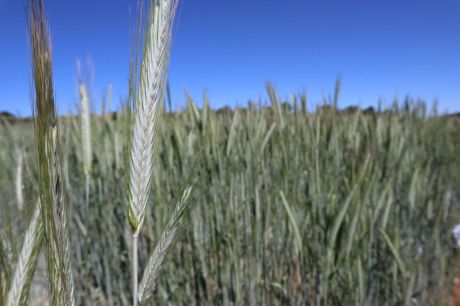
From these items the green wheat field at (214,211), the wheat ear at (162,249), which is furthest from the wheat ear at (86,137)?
the wheat ear at (162,249)

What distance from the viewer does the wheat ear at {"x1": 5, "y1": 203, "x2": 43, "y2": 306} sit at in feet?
1.38

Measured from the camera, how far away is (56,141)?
15.3 inches

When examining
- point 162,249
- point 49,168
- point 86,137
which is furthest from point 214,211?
point 49,168

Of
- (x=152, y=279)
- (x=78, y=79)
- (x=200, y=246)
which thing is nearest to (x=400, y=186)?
(x=200, y=246)

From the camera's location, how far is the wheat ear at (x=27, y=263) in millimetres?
419

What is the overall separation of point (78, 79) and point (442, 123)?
2.62 metres

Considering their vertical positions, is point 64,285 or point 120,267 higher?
point 64,285

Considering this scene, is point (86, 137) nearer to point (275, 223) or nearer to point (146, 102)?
point (275, 223)

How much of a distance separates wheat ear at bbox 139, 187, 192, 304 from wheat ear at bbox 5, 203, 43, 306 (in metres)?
0.12

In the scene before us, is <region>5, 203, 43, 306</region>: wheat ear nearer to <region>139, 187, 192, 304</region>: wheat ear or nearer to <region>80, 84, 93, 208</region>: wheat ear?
<region>139, 187, 192, 304</region>: wheat ear

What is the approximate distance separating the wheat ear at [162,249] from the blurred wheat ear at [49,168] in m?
0.09

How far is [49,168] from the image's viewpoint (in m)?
0.38

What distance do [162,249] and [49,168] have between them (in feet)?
0.55

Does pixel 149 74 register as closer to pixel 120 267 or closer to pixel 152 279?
pixel 152 279
